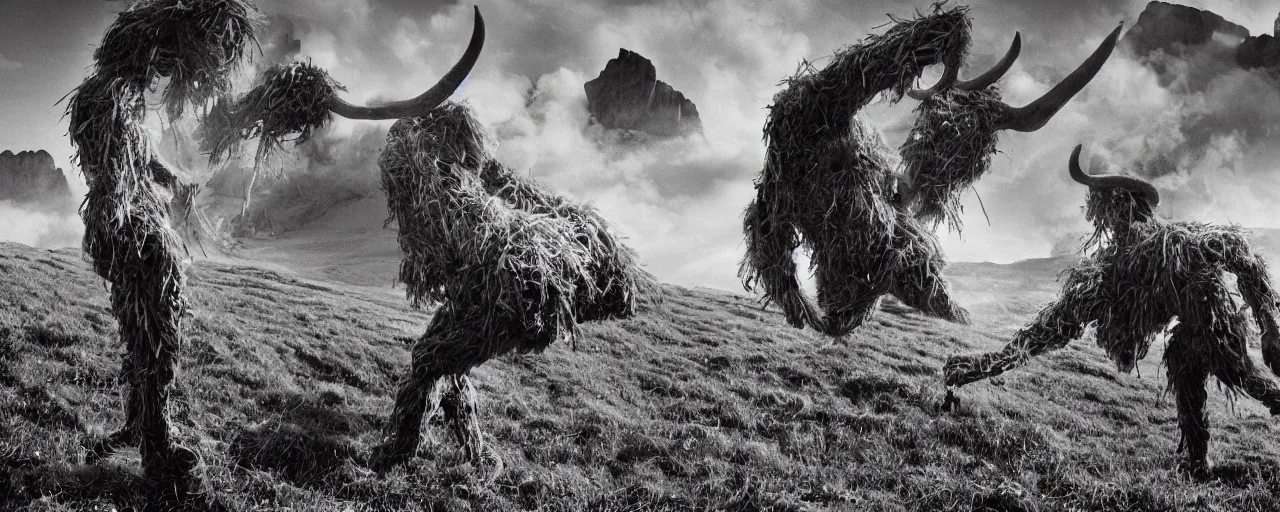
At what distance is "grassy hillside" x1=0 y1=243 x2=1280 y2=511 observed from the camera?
4375 millimetres

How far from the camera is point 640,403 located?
232 inches

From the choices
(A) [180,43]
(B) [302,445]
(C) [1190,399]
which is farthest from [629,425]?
(C) [1190,399]

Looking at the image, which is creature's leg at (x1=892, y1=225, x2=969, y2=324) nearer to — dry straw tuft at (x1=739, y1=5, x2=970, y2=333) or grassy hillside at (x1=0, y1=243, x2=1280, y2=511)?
dry straw tuft at (x1=739, y1=5, x2=970, y2=333)

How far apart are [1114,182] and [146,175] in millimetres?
6669

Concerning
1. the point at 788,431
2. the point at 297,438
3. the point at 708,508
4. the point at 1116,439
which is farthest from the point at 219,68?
the point at 1116,439

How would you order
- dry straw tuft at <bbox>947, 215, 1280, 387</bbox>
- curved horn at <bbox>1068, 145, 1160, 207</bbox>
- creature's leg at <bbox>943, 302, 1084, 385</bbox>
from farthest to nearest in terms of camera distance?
1. creature's leg at <bbox>943, 302, 1084, 385</bbox>
2. curved horn at <bbox>1068, 145, 1160, 207</bbox>
3. dry straw tuft at <bbox>947, 215, 1280, 387</bbox>

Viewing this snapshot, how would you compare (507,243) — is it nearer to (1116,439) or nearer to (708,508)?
(708,508)

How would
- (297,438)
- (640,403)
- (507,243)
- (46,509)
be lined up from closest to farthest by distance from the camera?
(46,509), (507,243), (297,438), (640,403)

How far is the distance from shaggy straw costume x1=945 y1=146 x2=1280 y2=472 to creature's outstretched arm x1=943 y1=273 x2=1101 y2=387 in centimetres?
2

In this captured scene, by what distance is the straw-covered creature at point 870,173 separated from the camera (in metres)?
3.56

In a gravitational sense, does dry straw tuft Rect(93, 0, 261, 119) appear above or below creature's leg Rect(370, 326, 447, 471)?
above

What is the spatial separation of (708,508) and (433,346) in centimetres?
200

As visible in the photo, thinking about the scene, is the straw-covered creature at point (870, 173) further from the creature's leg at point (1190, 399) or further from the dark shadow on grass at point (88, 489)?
the dark shadow on grass at point (88, 489)

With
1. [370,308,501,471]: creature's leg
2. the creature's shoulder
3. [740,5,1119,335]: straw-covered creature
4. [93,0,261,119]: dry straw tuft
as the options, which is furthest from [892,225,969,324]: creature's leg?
[93,0,261,119]: dry straw tuft
